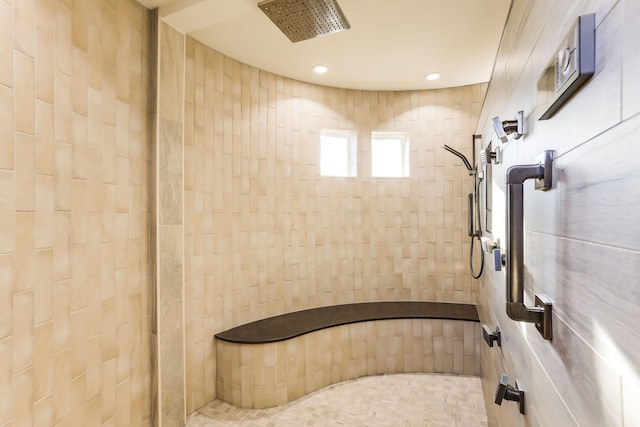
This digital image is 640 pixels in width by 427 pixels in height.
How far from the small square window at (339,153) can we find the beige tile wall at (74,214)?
6.30ft

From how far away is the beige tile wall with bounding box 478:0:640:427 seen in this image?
0.50 meters

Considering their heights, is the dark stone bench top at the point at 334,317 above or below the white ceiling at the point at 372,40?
below

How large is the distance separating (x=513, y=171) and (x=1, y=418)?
6.35ft

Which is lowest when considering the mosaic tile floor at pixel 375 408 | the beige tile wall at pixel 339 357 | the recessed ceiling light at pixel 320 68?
the mosaic tile floor at pixel 375 408

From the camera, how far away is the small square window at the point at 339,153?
369 cm

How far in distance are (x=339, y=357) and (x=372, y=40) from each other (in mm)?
2581

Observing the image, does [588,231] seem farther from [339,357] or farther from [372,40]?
[339,357]

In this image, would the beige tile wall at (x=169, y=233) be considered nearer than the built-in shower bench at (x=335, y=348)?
Yes

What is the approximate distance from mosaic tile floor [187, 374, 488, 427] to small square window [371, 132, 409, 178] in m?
2.05

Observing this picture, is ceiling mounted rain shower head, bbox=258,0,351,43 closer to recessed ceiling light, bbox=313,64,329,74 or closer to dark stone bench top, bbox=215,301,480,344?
recessed ceiling light, bbox=313,64,329,74

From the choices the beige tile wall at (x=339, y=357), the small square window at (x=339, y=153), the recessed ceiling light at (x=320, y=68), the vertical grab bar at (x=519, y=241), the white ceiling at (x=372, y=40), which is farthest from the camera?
the small square window at (x=339, y=153)

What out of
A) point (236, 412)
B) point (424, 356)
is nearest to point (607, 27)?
point (236, 412)

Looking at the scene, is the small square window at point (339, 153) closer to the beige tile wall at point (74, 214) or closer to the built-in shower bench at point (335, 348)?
the built-in shower bench at point (335, 348)

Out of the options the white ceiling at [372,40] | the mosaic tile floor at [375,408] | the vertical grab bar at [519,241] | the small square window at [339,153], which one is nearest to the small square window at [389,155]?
the small square window at [339,153]
